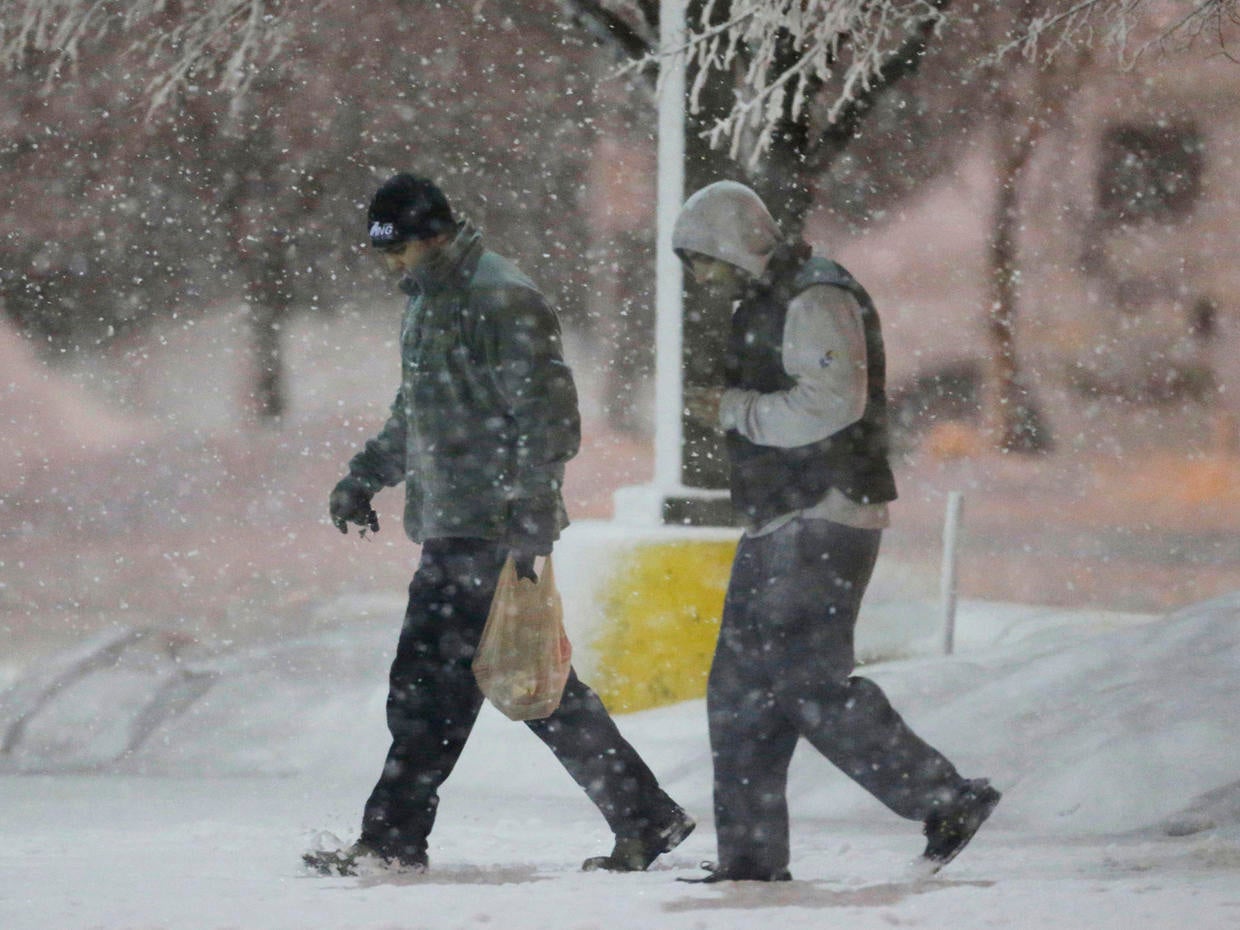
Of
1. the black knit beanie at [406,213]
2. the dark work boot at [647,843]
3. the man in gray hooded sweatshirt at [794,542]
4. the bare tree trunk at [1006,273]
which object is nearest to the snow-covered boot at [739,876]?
the man in gray hooded sweatshirt at [794,542]

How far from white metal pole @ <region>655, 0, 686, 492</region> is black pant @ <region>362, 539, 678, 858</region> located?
3130 mm

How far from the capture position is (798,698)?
382 cm

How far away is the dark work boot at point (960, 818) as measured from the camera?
3.82 meters

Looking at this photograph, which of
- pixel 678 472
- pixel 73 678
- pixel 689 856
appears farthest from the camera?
pixel 73 678

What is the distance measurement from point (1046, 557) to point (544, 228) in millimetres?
3752

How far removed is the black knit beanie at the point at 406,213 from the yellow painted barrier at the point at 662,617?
3.04 meters

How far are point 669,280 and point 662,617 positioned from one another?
1436mm

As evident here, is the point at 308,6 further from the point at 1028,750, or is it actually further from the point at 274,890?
the point at 274,890

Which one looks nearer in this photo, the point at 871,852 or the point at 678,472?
the point at 871,852

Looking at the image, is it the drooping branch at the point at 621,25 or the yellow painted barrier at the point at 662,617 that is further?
the drooping branch at the point at 621,25

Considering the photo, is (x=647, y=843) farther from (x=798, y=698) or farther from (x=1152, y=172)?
(x=1152, y=172)

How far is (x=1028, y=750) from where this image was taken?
18.8 feet

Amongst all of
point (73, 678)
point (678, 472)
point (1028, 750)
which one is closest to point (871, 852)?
point (1028, 750)

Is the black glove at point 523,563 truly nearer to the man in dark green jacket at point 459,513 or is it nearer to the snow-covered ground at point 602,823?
the man in dark green jacket at point 459,513
